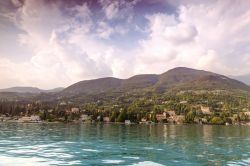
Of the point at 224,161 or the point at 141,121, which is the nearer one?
the point at 224,161

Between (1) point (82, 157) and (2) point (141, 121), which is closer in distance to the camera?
(1) point (82, 157)

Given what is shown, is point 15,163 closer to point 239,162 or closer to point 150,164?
point 150,164

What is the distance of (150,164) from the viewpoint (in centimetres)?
3184

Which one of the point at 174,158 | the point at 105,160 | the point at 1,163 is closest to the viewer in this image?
the point at 1,163

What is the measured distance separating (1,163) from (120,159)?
37.9 ft

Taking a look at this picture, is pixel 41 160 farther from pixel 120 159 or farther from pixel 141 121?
pixel 141 121

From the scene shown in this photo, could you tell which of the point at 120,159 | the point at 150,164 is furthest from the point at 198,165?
the point at 120,159

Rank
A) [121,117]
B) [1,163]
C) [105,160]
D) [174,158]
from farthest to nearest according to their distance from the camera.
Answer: [121,117]
[174,158]
[105,160]
[1,163]

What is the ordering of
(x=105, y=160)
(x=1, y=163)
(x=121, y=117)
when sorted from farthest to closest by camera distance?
(x=121, y=117)
(x=105, y=160)
(x=1, y=163)

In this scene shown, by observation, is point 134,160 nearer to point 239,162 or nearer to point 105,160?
point 105,160

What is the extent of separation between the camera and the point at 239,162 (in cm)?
3478

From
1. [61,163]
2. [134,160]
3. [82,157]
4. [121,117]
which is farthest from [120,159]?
[121,117]

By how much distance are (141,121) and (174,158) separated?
6464 inches

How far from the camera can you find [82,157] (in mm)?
35656
